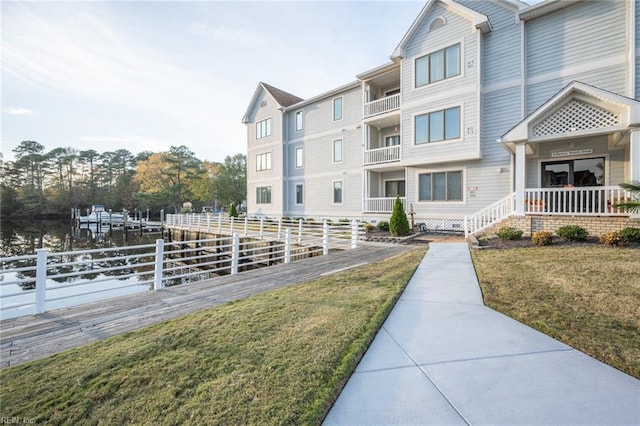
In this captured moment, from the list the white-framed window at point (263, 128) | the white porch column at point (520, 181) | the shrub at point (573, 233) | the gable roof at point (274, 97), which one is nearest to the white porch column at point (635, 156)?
the shrub at point (573, 233)

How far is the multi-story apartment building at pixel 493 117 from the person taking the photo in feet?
32.7

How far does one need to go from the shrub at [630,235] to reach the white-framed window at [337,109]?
15544 millimetres

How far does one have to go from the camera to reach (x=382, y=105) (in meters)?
17.2

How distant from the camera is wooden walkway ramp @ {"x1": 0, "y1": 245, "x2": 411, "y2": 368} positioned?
3867 mm

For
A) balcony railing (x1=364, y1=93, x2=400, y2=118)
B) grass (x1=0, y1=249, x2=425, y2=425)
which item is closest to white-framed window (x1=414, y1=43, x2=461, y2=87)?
balcony railing (x1=364, y1=93, x2=400, y2=118)

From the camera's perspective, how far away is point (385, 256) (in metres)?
9.76

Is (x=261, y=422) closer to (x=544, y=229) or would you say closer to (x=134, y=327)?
(x=134, y=327)

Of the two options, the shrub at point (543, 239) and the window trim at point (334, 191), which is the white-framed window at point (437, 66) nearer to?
the window trim at point (334, 191)

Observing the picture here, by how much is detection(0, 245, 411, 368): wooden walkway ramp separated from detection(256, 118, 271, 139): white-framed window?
18.7 m

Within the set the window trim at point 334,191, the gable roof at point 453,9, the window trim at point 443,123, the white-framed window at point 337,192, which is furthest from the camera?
the white-framed window at point 337,192

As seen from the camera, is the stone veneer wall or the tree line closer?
the stone veneer wall

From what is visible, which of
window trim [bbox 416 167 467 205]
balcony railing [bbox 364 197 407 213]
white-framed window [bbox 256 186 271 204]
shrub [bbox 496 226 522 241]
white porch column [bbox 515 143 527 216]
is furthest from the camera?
white-framed window [bbox 256 186 271 204]

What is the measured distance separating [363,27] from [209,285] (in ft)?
40.1

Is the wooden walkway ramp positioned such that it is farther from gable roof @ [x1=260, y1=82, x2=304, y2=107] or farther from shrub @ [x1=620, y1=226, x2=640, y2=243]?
gable roof @ [x1=260, y1=82, x2=304, y2=107]
